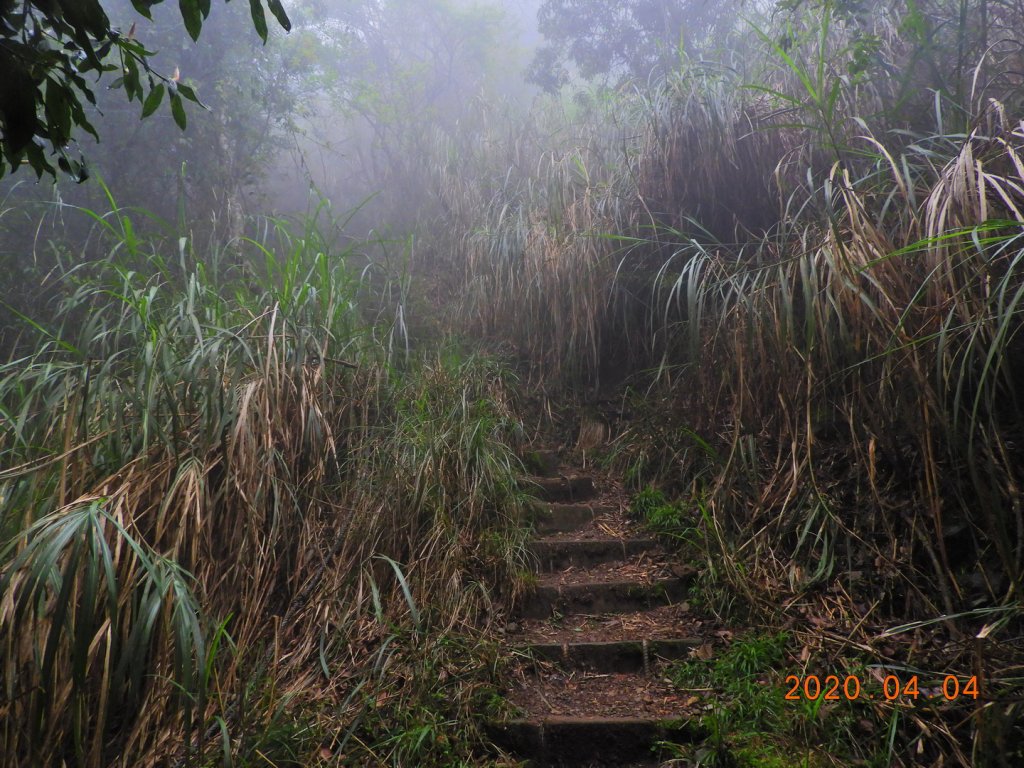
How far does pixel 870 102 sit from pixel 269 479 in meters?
3.76

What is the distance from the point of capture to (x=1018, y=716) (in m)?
1.67

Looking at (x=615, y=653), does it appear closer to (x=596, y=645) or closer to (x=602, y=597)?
(x=596, y=645)

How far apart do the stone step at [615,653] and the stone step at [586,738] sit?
0.32 metres

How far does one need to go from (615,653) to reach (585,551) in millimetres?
661

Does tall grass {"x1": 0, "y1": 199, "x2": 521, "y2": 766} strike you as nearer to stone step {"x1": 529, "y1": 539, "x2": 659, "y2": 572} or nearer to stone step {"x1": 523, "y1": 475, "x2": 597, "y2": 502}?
stone step {"x1": 529, "y1": 539, "x2": 659, "y2": 572}

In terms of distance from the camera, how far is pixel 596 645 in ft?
8.17

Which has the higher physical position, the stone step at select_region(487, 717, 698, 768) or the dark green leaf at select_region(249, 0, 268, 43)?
the dark green leaf at select_region(249, 0, 268, 43)

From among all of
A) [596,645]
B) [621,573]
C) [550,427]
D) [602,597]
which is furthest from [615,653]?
[550,427]

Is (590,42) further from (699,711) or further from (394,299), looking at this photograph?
(699,711)

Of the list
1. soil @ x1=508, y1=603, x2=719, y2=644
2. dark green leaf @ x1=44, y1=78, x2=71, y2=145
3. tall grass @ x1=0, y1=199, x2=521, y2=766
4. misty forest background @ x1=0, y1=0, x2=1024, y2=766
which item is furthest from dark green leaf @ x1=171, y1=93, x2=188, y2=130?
soil @ x1=508, y1=603, x2=719, y2=644

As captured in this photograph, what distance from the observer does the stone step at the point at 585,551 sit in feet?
10.0

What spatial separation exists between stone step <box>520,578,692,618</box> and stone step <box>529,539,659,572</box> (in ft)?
0.75

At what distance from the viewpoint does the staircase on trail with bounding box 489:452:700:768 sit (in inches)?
83.1
